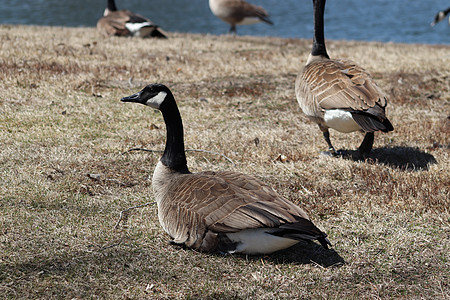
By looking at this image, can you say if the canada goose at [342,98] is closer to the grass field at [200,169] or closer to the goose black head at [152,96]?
the grass field at [200,169]

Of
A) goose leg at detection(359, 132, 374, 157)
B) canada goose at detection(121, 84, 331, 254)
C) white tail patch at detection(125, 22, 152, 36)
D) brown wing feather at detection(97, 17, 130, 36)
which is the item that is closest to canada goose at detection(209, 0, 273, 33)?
white tail patch at detection(125, 22, 152, 36)

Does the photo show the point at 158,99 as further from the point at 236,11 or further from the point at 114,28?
the point at 236,11

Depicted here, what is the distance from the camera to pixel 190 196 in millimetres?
3566

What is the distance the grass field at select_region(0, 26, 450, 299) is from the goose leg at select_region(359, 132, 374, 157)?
0.20 meters

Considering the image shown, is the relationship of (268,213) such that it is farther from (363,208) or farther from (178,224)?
(363,208)

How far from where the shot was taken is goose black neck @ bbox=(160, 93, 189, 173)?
4.12 metres

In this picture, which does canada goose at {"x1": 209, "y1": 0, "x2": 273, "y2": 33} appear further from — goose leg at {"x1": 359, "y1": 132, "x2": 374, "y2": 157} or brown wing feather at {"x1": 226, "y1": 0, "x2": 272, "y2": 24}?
goose leg at {"x1": 359, "y1": 132, "x2": 374, "y2": 157}

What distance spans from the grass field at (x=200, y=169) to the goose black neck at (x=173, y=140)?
0.52 meters

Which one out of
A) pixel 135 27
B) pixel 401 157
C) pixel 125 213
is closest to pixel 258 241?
pixel 125 213

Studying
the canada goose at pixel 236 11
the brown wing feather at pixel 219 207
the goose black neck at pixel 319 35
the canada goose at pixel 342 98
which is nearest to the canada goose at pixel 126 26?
the canada goose at pixel 236 11

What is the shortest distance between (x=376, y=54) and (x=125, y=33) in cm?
690

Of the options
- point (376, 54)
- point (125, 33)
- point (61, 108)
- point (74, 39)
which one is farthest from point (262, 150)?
point (125, 33)

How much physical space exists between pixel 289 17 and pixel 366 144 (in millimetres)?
35880

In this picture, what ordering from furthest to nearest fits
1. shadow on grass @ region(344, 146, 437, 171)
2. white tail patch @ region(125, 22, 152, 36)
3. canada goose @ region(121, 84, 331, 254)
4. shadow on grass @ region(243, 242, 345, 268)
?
1. white tail patch @ region(125, 22, 152, 36)
2. shadow on grass @ region(344, 146, 437, 171)
3. shadow on grass @ region(243, 242, 345, 268)
4. canada goose @ region(121, 84, 331, 254)
